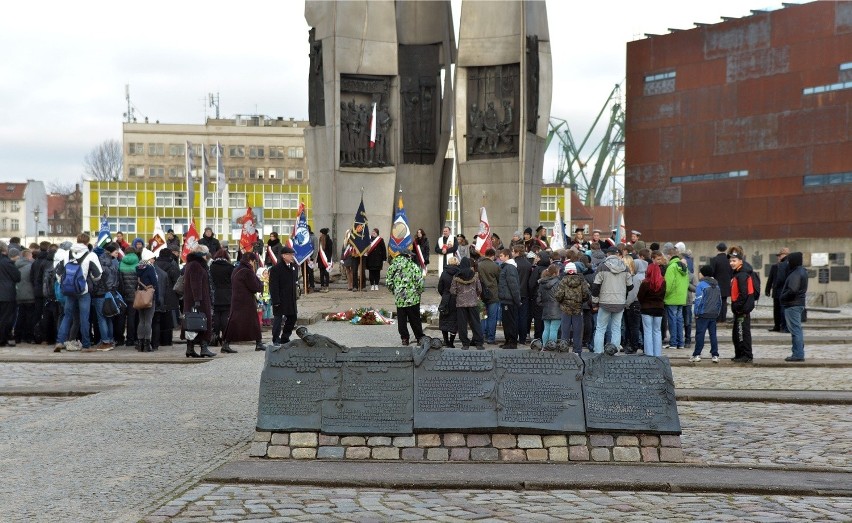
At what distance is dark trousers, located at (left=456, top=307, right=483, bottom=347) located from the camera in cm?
1852

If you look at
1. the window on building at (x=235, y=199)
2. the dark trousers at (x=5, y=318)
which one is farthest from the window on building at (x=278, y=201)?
the dark trousers at (x=5, y=318)

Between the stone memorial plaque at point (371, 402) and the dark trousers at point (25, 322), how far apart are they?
1330 centimetres

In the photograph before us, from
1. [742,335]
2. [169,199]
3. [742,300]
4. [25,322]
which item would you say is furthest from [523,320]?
[169,199]

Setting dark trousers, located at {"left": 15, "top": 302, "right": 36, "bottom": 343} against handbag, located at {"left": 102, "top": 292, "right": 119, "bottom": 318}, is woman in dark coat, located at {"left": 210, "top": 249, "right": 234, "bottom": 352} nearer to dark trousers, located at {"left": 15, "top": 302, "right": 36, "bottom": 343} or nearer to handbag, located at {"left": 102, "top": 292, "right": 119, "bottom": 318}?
handbag, located at {"left": 102, "top": 292, "right": 119, "bottom": 318}

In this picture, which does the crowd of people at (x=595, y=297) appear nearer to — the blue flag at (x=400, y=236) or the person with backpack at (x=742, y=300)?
the person with backpack at (x=742, y=300)

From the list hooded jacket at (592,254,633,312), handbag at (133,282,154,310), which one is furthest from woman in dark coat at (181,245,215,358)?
hooded jacket at (592,254,633,312)

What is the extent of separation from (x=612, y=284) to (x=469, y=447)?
8.11 meters

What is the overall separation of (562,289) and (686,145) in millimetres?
37317

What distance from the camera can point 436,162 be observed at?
35156 millimetres

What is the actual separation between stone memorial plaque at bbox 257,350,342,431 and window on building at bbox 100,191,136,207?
105 meters

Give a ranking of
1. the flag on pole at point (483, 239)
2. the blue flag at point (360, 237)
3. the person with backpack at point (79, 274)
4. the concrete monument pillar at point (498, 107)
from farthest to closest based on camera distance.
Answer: the concrete monument pillar at point (498, 107), the blue flag at point (360, 237), the flag on pole at point (483, 239), the person with backpack at point (79, 274)

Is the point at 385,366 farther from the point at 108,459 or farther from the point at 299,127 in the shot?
the point at 299,127

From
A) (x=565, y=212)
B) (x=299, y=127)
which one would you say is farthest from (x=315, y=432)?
(x=299, y=127)

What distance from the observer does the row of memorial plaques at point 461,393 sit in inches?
360
